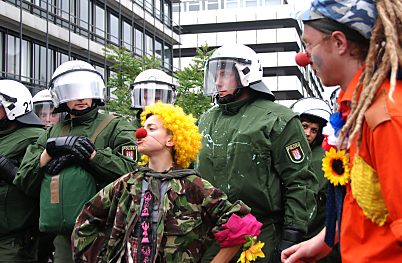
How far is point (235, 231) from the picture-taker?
3953 mm

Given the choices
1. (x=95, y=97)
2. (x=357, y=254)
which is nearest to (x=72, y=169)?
(x=95, y=97)

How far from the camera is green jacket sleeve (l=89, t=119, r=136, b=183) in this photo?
500 centimetres

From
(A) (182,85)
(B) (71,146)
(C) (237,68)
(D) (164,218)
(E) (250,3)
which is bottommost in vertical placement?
(D) (164,218)

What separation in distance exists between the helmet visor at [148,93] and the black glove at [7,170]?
87.0 inches

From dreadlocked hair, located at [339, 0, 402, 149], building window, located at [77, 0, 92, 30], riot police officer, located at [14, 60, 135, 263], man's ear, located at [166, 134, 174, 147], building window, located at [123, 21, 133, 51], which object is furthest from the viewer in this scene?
building window, located at [123, 21, 133, 51]

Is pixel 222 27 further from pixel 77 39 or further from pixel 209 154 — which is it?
pixel 209 154

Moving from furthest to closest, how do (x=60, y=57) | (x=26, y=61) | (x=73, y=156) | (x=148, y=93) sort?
(x=60, y=57), (x=26, y=61), (x=148, y=93), (x=73, y=156)

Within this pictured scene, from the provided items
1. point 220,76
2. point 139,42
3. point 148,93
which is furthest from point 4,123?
point 139,42

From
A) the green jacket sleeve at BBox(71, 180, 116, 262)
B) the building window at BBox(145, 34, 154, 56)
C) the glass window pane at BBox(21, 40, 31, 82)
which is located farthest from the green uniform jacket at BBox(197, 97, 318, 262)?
the building window at BBox(145, 34, 154, 56)

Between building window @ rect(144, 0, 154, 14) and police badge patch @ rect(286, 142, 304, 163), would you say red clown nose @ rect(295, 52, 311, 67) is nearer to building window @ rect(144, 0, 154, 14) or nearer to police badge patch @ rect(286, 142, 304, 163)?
police badge patch @ rect(286, 142, 304, 163)

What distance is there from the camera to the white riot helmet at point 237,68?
5082 millimetres

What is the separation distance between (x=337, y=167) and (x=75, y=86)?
3.49m

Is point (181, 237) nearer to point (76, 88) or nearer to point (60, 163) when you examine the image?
point (60, 163)

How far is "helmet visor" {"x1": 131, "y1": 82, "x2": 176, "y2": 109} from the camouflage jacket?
354cm
